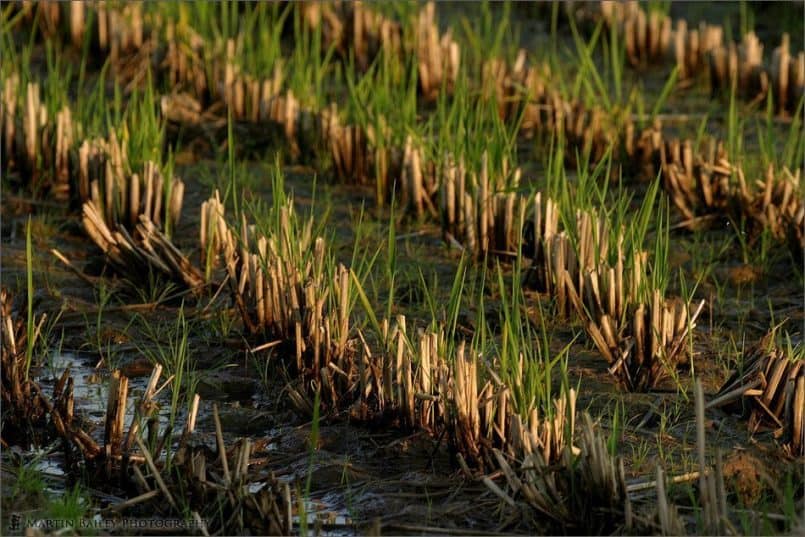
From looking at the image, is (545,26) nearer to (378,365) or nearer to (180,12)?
(180,12)

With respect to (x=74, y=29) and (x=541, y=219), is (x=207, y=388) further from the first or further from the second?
(x=74, y=29)

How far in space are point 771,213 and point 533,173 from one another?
104cm

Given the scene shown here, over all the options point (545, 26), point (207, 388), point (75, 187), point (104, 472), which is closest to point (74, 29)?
point (75, 187)

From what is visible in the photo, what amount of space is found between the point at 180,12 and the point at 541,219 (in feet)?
8.68

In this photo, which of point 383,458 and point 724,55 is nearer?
point 383,458

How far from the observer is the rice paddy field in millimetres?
2650

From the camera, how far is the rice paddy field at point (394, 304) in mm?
2650

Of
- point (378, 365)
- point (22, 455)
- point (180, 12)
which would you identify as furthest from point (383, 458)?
point (180, 12)

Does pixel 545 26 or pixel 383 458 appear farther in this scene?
pixel 545 26

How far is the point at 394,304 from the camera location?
376cm

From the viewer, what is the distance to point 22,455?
290 cm

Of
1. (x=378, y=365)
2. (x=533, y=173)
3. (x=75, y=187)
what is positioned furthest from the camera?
(x=533, y=173)

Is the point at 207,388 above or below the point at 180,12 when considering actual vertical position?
below

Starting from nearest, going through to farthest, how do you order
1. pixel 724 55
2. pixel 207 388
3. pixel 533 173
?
1. pixel 207 388
2. pixel 533 173
3. pixel 724 55
